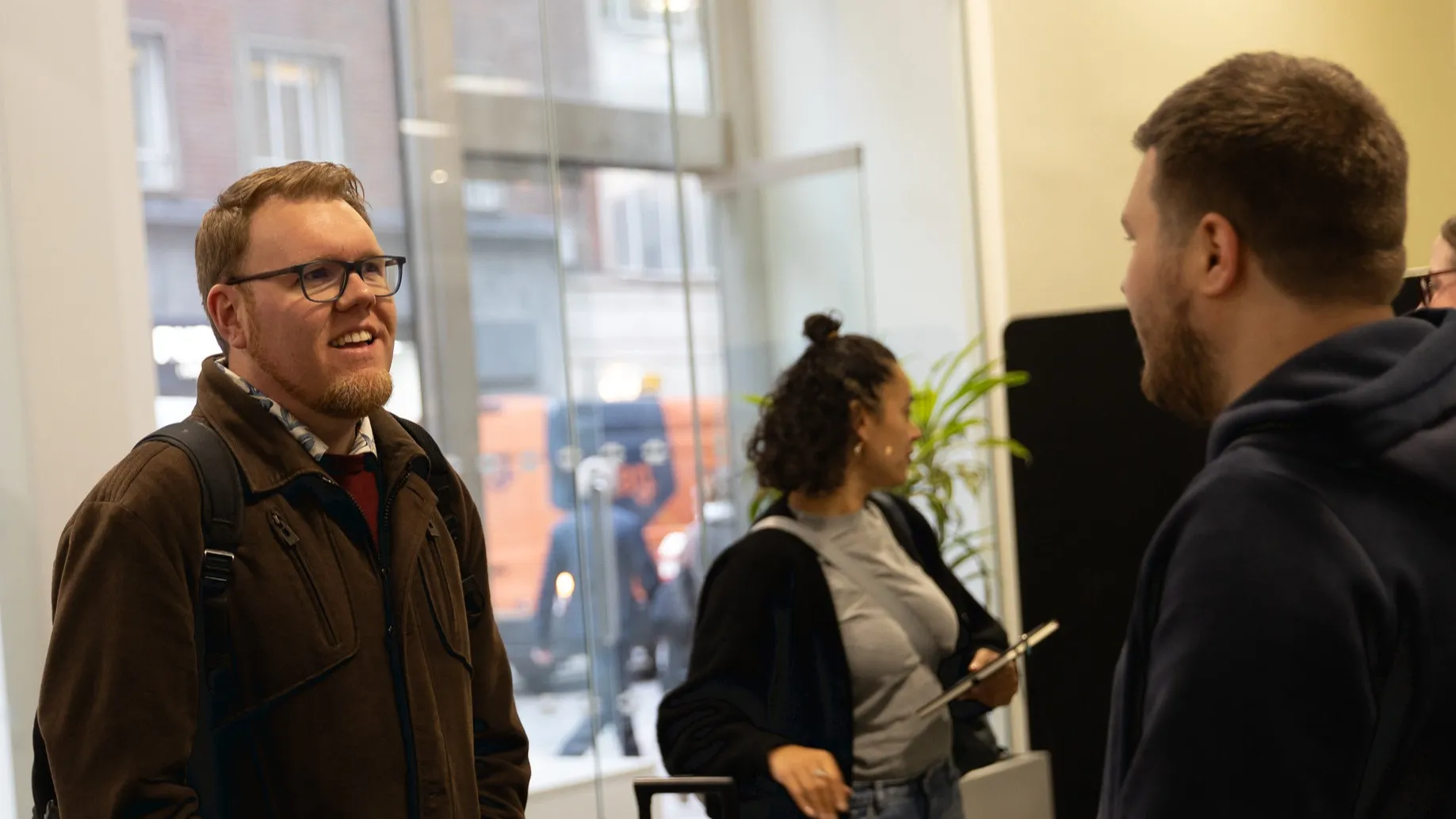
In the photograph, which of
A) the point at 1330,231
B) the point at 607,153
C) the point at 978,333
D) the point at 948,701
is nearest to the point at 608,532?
the point at 607,153

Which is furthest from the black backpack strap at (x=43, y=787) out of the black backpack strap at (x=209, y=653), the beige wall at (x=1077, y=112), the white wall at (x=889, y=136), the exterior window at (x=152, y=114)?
the beige wall at (x=1077, y=112)

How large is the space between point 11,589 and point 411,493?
1.23 m

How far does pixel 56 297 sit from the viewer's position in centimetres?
273

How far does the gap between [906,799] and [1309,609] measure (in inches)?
70.2

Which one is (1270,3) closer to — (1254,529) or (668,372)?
(668,372)

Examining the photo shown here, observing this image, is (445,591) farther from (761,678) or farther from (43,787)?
(761,678)

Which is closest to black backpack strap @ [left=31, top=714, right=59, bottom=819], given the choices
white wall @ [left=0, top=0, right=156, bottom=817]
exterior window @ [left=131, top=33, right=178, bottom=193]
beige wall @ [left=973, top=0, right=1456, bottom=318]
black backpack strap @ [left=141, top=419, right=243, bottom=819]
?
black backpack strap @ [left=141, top=419, right=243, bottom=819]

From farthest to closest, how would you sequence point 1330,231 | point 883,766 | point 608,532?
point 608,532, point 883,766, point 1330,231

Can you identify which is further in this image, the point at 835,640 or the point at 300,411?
the point at 835,640

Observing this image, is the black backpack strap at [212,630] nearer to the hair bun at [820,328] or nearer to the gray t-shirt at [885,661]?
the gray t-shirt at [885,661]

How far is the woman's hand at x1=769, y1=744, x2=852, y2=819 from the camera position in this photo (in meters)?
2.47

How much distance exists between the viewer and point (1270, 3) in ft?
20.4

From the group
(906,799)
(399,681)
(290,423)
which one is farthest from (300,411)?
(906,799)

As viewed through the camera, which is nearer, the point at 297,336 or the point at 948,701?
the point at 297,336
